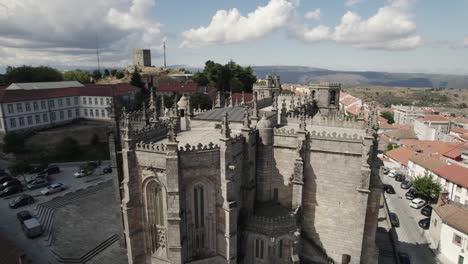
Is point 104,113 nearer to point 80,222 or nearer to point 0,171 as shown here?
point 0,171

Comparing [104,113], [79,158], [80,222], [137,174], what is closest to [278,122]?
[137,174]

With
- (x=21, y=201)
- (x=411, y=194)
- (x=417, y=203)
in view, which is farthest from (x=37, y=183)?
(x=411, y=194)

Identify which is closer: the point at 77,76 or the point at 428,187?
the point at 428,187

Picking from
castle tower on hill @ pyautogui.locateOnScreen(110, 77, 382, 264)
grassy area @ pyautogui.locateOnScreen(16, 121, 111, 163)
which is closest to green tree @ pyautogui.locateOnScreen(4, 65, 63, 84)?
grassy area @ pyautogui.locateOnScreen(16, 121, 111, 163)

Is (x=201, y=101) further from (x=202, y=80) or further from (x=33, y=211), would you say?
(x=33, y=211)

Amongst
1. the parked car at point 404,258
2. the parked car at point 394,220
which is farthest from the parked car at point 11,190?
the parked car at point 394,220

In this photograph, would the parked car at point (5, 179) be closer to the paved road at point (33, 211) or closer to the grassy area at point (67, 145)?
the paved road at point (33, 211)
